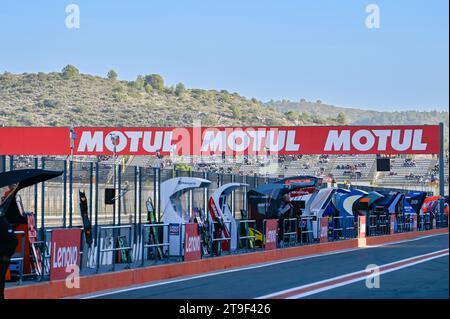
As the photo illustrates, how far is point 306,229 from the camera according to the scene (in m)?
35.2

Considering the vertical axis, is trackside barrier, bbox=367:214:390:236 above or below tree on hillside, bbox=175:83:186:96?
below

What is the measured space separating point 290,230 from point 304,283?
12682 mm

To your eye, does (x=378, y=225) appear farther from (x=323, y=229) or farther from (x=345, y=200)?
(x=323, y=229)

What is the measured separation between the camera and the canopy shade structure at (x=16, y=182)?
18688mm

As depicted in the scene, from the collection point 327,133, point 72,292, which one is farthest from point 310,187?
point 327,133

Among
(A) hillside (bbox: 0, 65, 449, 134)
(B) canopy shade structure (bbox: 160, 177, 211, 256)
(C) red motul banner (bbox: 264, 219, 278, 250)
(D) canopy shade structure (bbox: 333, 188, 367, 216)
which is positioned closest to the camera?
(B) canopy shade structure (bbox: 160, 177, 211, 256)

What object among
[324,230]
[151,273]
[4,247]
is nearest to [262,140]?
[324,230]

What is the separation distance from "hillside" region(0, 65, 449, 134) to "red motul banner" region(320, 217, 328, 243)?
89.7m

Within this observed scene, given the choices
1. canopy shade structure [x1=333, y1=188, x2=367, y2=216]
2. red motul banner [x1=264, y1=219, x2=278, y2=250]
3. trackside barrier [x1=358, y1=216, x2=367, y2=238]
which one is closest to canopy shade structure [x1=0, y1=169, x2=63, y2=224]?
red motul banner [x1=264, y1=219, x2=278, y2=250]

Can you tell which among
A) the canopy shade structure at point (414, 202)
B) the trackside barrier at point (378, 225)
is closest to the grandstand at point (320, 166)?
the canopy shade structure at point (414, 202)

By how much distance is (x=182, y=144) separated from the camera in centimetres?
6944

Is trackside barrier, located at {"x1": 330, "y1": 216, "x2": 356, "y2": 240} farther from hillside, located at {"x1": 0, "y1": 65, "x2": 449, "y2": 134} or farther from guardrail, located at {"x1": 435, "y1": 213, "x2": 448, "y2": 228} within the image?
hillside, located at {"x1": 0, "y1": 65, "x2": 449, "y2": 134}

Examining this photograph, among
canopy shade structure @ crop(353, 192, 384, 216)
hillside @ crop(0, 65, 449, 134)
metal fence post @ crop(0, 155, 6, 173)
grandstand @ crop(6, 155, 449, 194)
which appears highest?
hillside @ crop(0, 65, 449, 134)

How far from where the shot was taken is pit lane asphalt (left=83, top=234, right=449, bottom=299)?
18500 mm
